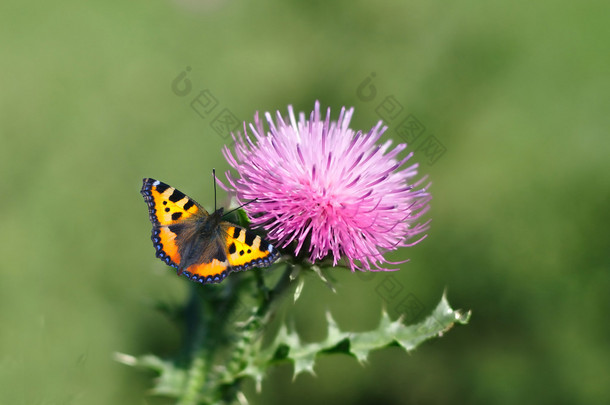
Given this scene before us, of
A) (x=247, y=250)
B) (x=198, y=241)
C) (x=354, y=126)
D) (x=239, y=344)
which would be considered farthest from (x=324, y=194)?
(x=354, y=126)

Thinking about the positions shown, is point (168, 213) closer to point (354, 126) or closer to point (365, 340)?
point (365, 340)

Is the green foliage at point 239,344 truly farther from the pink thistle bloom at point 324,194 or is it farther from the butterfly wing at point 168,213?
the butterfly wing at point 168,213

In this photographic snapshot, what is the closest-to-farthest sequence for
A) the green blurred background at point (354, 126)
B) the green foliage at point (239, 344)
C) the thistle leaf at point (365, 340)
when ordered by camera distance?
1. the thistle leaf at point (365, 340)
2. the green foliage at point (239, 344)
3. the green blurred background at point (354, 126)

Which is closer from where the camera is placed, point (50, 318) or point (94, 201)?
point (50, 318)

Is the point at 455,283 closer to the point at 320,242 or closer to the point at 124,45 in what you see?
the point at 320,242

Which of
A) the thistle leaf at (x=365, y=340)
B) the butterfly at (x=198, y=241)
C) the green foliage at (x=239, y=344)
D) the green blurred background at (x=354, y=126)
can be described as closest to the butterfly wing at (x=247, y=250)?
the butterfly at (x=198, y=241)

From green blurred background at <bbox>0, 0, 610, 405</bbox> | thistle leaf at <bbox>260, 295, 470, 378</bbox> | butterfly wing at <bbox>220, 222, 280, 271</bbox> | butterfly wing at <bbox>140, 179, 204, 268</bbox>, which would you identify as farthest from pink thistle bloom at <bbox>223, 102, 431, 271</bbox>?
green blurred background at <bbox>0, 0, 610, 405</bbox>

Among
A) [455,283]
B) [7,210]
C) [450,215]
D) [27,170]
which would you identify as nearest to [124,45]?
[27,170]
